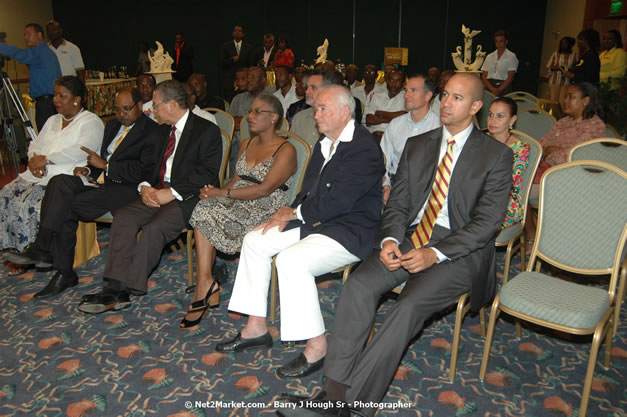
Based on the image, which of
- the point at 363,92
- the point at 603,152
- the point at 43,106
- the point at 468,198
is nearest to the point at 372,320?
the point at 468,198

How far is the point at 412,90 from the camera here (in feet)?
12.2

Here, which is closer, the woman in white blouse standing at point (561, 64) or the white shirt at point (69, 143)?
the white shirt at point (69, 143)

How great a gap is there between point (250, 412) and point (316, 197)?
1.15 metres

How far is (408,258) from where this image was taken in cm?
245

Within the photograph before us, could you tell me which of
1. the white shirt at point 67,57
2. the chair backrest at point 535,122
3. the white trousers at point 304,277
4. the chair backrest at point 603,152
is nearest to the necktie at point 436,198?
the white trousers at point 304,277

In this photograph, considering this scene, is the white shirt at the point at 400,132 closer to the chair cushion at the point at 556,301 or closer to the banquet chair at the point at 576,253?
the banquet chair at the point at 576,253

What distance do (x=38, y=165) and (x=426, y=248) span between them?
3137 mm

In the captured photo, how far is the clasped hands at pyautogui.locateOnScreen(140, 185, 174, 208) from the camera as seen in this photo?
348cm

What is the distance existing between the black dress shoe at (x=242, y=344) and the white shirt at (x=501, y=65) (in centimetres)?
713

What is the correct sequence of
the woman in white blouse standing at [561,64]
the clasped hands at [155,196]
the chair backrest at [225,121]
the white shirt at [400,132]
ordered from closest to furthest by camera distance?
the clasped hands at [155,196]
the white shirt at [400,132]
the chair backrest at [225,121]
the woman in white blouse standing at [561,64]

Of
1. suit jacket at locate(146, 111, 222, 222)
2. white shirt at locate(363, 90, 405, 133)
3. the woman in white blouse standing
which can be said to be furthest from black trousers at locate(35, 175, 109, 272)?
the woman in white blouse standing

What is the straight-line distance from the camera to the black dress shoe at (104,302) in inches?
131

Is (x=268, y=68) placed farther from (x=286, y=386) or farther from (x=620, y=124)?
(x=286, y=386)

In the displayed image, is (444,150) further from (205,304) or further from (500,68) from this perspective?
(500,68)
